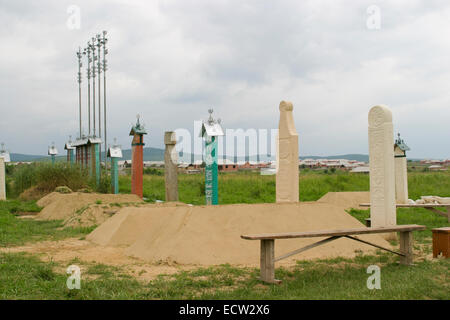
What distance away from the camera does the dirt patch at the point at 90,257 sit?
709 cm

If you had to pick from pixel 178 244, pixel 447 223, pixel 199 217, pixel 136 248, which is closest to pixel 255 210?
pixel 199 217

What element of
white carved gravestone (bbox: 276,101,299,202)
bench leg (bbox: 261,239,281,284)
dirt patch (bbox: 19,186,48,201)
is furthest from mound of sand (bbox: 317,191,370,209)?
dirt patch (bbox: 19,186,48,201)

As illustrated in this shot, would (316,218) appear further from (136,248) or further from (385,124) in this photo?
(136,248)

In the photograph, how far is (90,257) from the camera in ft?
27.9

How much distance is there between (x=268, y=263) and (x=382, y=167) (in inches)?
168

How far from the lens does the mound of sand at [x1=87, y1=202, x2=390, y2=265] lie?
7.79 meters

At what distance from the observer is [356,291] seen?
5242mm

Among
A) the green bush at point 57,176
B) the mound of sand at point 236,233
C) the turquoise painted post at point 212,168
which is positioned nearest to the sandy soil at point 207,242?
the mound of sand at point 236,233

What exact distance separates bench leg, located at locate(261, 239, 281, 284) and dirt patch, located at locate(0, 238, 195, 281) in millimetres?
1602

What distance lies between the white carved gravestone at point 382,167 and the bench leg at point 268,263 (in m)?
4.03

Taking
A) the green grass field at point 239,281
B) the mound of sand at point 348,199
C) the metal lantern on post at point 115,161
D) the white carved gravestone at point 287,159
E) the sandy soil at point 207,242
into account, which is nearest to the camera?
the green grass field at point 239,281

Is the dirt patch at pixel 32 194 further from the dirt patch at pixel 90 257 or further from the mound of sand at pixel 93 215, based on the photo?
the dirt patch at pixel 90 257

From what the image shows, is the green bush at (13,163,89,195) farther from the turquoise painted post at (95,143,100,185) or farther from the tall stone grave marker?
the tall stone grave marker

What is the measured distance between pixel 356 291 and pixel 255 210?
3.76m
